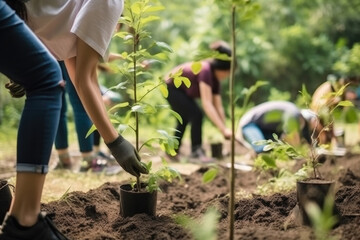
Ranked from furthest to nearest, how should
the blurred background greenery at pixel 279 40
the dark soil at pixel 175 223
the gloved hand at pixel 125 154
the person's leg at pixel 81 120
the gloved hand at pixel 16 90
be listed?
the blurred background greenery at pixel 279 40, the person's leg at pixel 81 120, the gloved hand at pixel 16 90, the gloved hand at pixel 125 154, the dark soil at pixel 175 223

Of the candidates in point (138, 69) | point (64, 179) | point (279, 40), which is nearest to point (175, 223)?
point (138, 69)

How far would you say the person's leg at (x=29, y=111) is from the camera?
1.48 metres

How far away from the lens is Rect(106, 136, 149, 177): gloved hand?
1973 millimetres

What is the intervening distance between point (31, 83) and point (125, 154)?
1.96ft

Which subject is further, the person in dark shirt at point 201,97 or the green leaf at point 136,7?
the person in dark shirt at point 201,97

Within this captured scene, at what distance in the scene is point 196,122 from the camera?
5.26m

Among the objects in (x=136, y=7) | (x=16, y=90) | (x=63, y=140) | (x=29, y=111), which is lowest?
(x=63, y=140)

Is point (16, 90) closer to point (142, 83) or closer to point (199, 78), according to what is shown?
point (142, 83)

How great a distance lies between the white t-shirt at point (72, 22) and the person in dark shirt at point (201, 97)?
3019mm

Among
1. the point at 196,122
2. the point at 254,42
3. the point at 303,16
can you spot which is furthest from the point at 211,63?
the point at 303,16

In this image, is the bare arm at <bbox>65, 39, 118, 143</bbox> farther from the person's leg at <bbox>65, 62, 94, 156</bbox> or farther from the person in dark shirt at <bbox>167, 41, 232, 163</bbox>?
the person in dark shirt at <bbox>167, 41, 232, 163</bbox>

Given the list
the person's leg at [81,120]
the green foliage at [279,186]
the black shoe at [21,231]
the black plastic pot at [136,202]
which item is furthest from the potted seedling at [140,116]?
the person's leg at [81,120]

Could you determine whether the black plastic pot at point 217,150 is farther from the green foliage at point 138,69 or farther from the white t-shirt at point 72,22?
the white t-shirt at point 72,22

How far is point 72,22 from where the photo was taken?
1955mm
